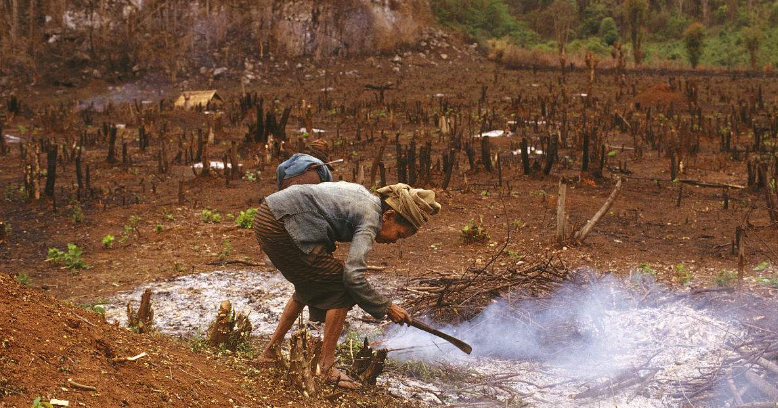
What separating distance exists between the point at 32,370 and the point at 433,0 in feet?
97.8

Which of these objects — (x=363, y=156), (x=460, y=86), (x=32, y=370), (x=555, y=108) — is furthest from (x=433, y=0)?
(x=32, y=370)

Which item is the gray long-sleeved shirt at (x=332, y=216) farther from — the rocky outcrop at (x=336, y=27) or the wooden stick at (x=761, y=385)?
the rocky outcrop at (x=336, y=27)

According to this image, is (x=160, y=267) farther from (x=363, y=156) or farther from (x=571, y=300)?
(x=363, y=156)

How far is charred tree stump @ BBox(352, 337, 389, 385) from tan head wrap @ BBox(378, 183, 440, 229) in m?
0.83

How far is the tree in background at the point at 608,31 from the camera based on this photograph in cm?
3447

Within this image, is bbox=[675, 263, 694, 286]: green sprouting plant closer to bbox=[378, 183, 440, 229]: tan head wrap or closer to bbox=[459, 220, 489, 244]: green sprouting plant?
bbox=[459, 220, 489, 244]: green sprouting plant

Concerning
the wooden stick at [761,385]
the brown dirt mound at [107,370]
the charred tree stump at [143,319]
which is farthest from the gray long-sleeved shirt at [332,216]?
the wooden stick at [761,385]

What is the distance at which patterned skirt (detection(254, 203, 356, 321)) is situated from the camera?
4.70 metres

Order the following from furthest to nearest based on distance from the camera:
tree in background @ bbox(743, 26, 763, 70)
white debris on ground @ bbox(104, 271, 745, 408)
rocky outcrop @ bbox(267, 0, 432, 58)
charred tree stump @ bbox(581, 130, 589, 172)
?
tree in background @ bbox(743, 26, 763, 70), rocky outcrop @ bbox(267, 0, 432, 58), charred tree stump @ bbox(581, 130, 589, 172), white debris on ground @ bbox(104, 271, 745, 408)

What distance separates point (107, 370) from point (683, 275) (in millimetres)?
4911

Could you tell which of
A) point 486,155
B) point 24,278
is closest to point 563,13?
point 486,155

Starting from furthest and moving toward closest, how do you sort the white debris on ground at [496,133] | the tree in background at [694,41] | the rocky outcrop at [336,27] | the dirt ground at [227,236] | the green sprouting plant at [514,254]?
the tree in background at [694,41] < the rocky outcrop at [336,27] < the white debris on ground at [496,133] < the green sprouting plant at [514,254] < the dirt ground at [227,236]

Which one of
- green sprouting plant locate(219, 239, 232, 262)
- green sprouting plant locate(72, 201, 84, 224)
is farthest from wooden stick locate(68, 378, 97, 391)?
green sprouting plant locate(72, 201, 84, 224)

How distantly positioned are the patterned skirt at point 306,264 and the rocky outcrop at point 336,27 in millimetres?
20989
